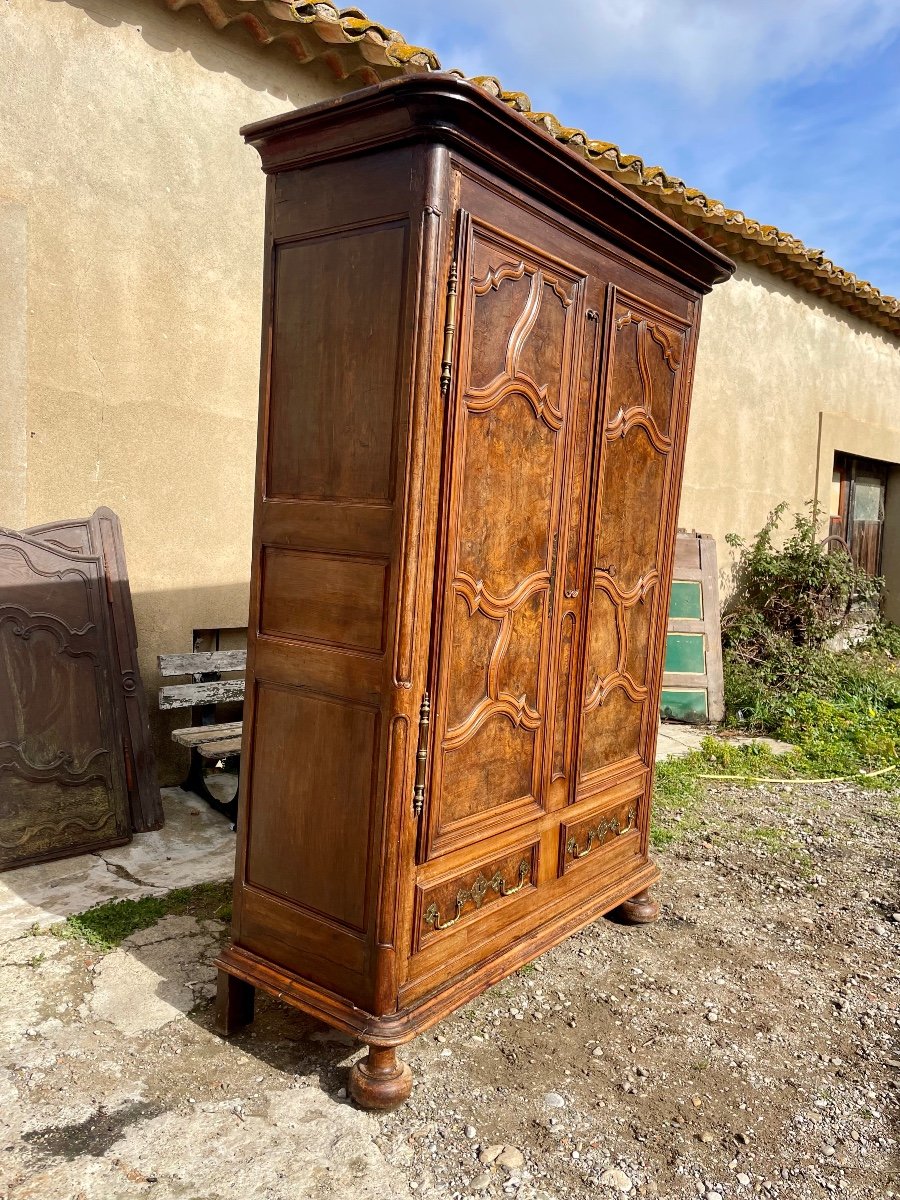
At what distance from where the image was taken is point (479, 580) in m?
2.27

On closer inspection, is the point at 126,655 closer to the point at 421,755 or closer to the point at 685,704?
the point at 421,755

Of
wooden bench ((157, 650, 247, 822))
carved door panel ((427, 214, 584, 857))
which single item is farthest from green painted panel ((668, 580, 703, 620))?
carved door panel ((427, 214, 584, 857))

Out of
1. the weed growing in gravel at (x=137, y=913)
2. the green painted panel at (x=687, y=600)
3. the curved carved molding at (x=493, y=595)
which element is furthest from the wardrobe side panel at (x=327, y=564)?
the green painted panel at (x=687, y=600)

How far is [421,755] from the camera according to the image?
2.13 meters

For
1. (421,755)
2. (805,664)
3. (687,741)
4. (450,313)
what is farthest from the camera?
(805,664)

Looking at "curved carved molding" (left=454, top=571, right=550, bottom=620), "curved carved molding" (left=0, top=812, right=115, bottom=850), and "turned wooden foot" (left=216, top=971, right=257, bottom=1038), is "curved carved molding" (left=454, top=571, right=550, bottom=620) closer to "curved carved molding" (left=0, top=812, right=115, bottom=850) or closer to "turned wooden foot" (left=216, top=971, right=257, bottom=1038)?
"turned wooden foot" (left=216, top=971, right=257, bottom=1038)

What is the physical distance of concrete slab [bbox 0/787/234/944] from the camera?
10.0ft

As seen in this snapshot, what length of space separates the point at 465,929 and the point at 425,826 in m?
0.38

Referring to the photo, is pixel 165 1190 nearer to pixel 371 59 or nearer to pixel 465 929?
pixel 465 929

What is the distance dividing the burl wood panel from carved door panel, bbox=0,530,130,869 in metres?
1.52

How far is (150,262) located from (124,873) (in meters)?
2.66

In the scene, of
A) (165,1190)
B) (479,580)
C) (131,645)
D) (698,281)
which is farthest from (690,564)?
(165,1190)

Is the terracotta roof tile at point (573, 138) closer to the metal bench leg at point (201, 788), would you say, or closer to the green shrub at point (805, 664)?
the green shrub at point (805, 664)

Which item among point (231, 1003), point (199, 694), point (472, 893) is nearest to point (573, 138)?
point (199, 694)
